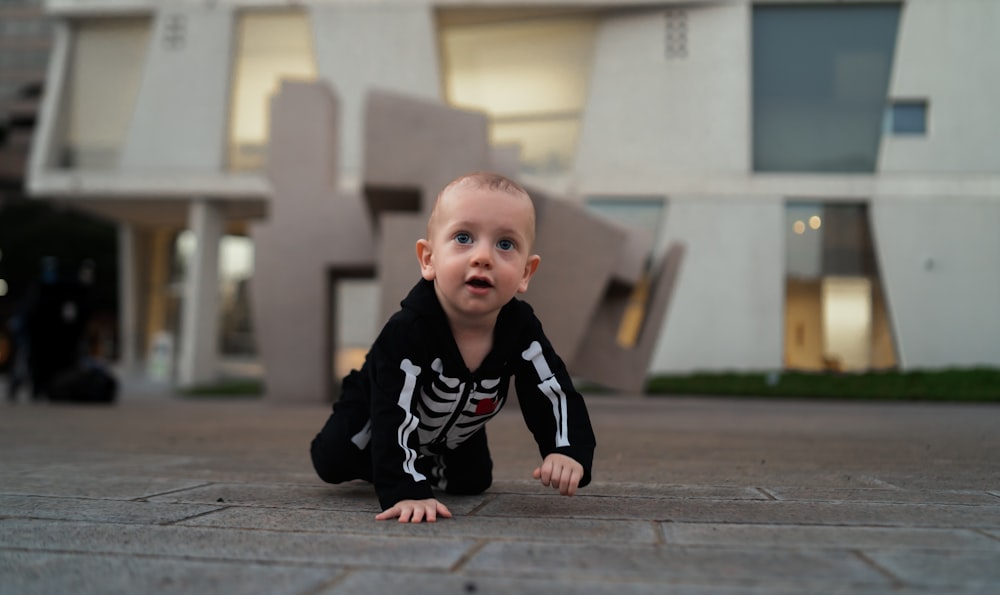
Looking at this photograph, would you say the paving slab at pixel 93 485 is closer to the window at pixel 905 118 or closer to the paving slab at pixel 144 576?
the paving slab at pixel 144 576

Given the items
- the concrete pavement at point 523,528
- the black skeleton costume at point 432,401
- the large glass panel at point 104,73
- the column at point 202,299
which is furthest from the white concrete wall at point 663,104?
the black skeleton costume at point 432,401

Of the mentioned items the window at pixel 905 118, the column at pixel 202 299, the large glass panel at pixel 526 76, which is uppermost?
the large glass panel at pixel 526 76

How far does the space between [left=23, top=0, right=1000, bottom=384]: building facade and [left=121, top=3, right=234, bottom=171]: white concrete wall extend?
59mm

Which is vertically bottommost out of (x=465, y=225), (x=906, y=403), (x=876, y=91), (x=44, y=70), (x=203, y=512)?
(x=906, y=403)

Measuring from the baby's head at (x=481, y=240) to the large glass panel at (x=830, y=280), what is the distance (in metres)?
19.6

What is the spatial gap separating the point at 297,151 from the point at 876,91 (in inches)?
637

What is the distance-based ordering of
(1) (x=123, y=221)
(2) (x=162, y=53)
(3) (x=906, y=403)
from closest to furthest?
(3) (x=906, y=403), (2) (x=162, y=53), (1) (x=123, y=221)

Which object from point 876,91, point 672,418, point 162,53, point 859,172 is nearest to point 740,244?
point 859,172

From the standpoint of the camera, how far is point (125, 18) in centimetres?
2267

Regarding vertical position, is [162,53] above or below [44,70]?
below

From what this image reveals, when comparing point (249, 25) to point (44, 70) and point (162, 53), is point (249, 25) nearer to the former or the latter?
point (162, 53)

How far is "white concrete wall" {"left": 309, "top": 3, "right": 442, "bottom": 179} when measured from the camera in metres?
21.2

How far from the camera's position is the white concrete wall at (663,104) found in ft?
67.5

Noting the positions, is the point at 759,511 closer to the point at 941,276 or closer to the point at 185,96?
the point at 941,276
